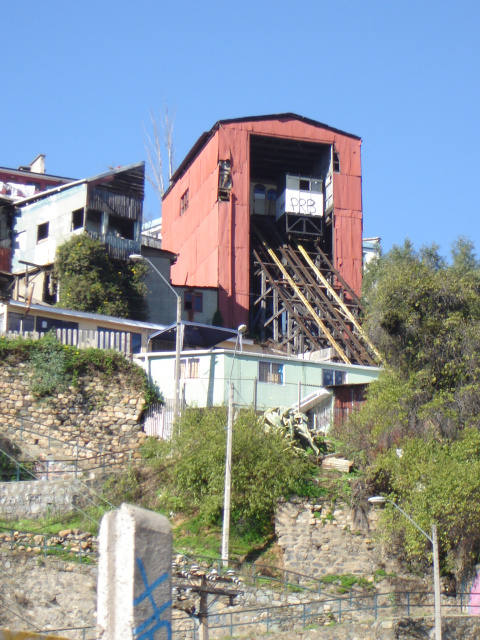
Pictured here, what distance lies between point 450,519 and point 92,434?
14.5 m

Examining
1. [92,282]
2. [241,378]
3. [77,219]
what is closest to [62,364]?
[241,378]

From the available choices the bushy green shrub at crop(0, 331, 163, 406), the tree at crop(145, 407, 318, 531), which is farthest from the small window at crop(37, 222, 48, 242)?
the tree at crop(145, 407, 318, 531)

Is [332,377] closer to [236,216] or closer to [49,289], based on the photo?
[236,216]

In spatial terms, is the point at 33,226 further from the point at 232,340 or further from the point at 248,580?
the point at 248,580

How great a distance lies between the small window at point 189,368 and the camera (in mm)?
35794

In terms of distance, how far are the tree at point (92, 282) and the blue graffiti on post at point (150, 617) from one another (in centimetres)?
3881

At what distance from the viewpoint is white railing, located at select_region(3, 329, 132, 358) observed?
35938 millimetres

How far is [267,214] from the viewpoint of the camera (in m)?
55.2

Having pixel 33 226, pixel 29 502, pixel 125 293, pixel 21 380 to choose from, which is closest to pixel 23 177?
pixel 33 226

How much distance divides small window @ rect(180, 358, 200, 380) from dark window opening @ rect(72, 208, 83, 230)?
12.5m

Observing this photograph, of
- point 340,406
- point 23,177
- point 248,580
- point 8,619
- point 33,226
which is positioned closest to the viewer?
point 8,619

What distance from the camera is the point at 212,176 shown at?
167 feet

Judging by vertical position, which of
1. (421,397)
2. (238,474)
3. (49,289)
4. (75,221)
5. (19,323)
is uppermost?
(75,221)

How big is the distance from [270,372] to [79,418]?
7.86 m
